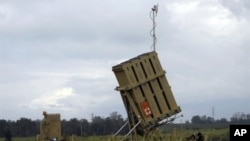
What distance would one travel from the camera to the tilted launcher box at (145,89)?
71.7ft

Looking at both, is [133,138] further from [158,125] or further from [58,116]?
[58,116]

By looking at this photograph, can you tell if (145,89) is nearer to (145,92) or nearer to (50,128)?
(145,92)

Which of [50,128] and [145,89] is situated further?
[50,128]

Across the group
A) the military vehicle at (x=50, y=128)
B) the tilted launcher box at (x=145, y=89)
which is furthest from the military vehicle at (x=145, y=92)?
the military vehicle at (x=50, y=128)

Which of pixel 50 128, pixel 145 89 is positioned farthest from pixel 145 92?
pixel 50 128

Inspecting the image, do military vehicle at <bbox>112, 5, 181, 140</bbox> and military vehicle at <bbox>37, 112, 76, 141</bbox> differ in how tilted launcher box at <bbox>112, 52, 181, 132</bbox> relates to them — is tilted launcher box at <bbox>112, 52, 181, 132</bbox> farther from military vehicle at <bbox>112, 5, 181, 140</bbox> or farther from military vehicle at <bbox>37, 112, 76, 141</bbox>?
military vehicle at <bbox>37, 112, 76, 141</bbox>

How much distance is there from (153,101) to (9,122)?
6393 cm

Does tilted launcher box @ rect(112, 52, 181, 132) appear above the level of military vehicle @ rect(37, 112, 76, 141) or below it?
above

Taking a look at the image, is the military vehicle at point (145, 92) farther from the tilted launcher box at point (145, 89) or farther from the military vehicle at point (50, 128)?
the military vehicle at point (50, 128)

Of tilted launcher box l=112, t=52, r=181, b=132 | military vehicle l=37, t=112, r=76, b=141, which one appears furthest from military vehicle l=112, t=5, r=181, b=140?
military vehicle l=37, t=112, r=76, b=141

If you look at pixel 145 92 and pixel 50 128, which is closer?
pixel 145 92

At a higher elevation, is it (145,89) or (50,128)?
(145,89)

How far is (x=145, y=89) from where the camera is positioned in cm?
2209

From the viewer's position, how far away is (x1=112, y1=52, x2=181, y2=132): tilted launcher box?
21859 millimetres
